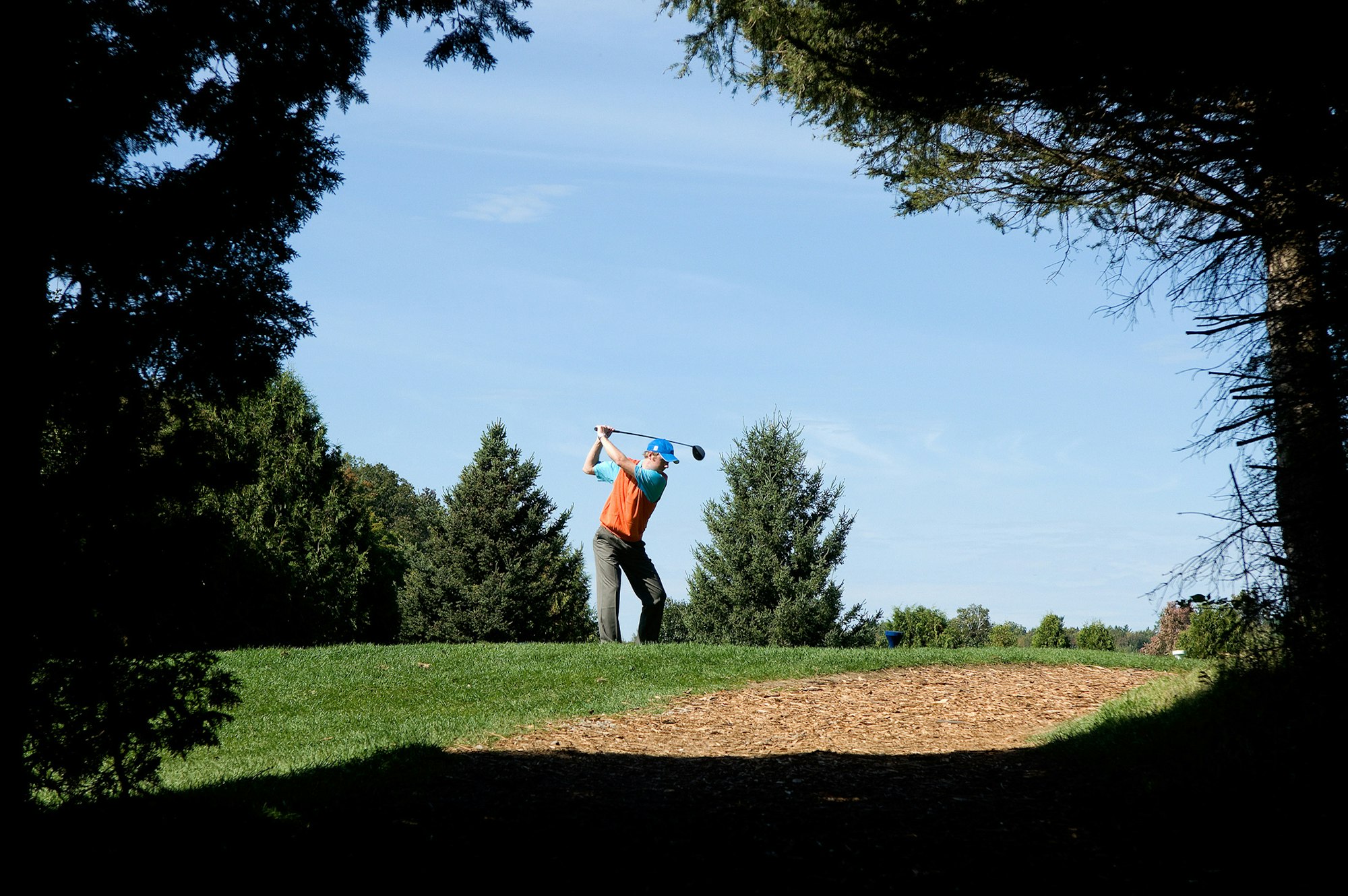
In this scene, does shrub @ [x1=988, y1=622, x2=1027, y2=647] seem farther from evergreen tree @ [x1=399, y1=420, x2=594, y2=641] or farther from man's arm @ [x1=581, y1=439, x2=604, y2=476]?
man's arm @ [x1=581, y1=439, x2=604, y2=476]

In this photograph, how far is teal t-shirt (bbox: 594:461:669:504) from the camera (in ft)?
40.5

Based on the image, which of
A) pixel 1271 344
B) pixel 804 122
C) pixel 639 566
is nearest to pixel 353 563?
pixel 639 566

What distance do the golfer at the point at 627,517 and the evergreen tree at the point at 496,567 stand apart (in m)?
14.3

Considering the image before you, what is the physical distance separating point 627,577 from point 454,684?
2.87 m

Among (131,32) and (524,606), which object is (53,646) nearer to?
(131,32)

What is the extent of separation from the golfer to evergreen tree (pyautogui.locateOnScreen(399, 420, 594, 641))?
14254 millimetres

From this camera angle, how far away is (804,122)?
11617 millimetres

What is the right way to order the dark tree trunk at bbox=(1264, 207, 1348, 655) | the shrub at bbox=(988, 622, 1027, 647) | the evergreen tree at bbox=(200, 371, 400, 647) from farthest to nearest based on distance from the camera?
1. the shrub at bbox=(988, 622, 1027, 647)
2. the evergreen tree at bbox=(200, 371, 400, 647)
3. the dark tree trunk at bbox=(1264, 207, 1348, 655)

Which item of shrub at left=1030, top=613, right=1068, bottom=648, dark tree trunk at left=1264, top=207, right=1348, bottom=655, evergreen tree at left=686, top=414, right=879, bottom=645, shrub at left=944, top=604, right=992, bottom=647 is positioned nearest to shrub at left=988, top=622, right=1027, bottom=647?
shrub at left=944, top=604, right=992, bottom=647

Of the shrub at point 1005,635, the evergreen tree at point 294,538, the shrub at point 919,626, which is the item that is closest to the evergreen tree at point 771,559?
the shrub at point 919,626

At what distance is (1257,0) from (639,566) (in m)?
9.35

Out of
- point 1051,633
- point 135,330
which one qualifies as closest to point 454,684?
point 135,330

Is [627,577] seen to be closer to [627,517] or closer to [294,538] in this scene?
[627,517]

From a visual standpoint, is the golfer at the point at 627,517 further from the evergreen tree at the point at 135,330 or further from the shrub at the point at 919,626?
the shrub at the point at 919,626
